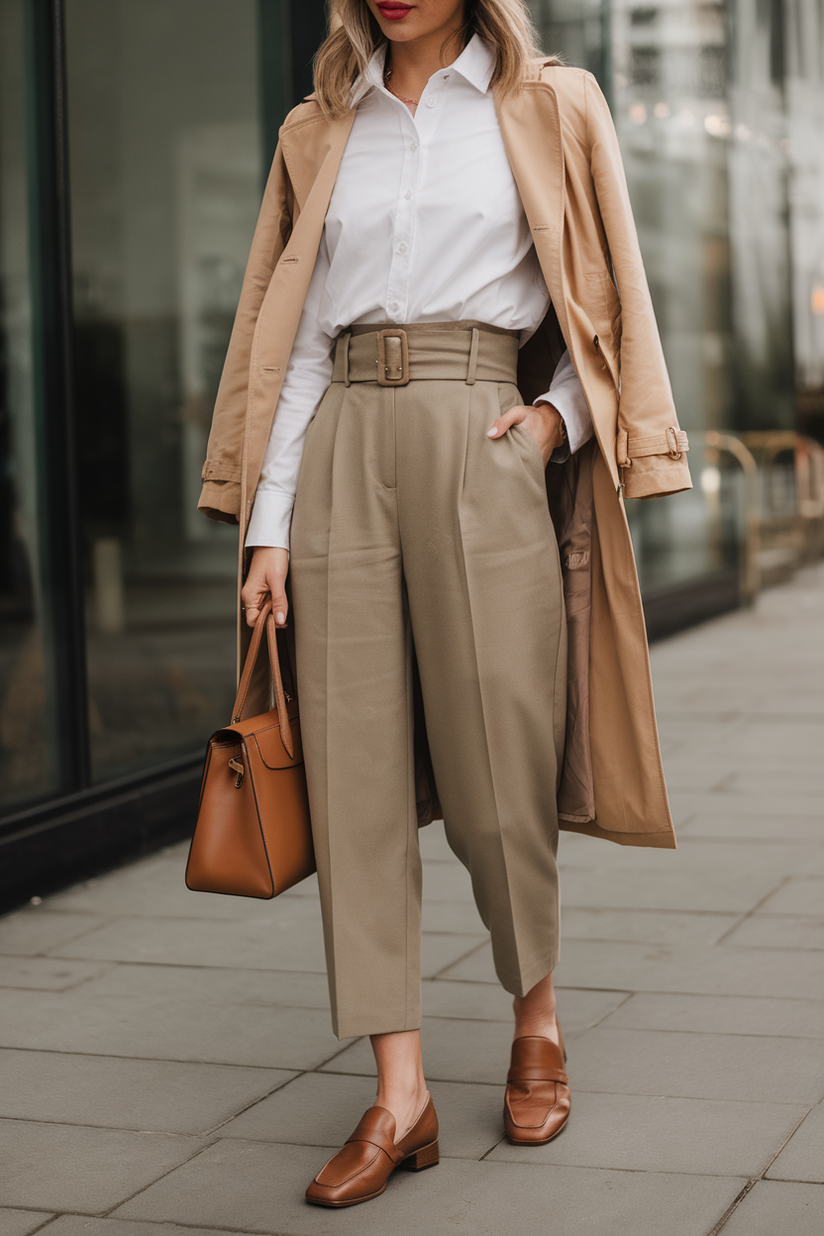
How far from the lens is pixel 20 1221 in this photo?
92.2 inches

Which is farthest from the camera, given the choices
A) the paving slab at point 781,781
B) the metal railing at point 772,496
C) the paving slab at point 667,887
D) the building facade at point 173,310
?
the metal railing at point 772,496

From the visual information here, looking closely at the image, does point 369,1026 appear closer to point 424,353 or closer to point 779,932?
point 424,353

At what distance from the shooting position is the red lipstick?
2.50 metres

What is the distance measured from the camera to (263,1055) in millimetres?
3055

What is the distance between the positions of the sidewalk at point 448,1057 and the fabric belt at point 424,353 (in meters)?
1.27

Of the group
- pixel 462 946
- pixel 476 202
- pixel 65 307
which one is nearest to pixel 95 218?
pixel 65 307

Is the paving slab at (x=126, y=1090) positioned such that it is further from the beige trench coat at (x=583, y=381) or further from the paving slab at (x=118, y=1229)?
the beige trench coat at (x=583, y=381)

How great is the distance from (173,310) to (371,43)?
25.9ft

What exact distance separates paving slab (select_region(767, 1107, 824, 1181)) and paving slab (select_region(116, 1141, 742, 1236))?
0.10 m

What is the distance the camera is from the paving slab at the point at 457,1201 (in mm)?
2285

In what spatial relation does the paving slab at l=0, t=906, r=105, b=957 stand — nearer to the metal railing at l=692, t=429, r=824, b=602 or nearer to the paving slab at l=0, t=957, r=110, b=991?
the paving slab at l=0, t=957, r=110, b=991

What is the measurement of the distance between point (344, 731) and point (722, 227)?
975 centimetres

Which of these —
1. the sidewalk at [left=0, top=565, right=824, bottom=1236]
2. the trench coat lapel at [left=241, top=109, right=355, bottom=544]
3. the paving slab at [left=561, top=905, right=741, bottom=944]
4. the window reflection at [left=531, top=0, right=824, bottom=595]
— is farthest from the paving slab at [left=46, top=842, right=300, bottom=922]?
the window reflection at [left=531, top=0, right=824, bottom=595]

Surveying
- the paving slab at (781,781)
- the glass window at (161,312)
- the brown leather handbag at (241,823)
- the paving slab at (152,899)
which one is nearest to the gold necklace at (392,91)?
the brown leather handbag at (241,823)
